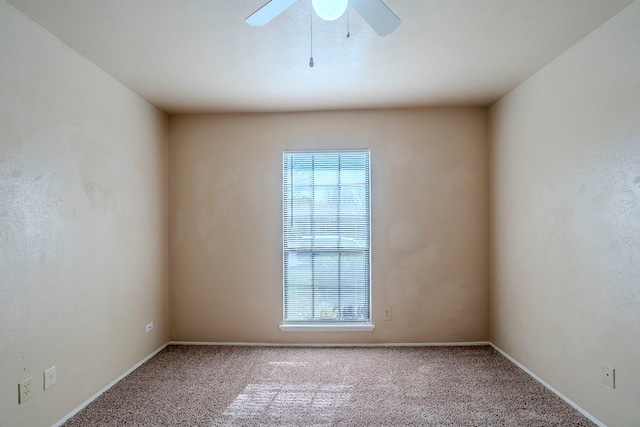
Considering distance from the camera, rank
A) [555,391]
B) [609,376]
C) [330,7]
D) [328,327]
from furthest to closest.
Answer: [328,327] → [555,391] → [609,376] → [330,7]

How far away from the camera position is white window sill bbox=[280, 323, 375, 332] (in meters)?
3.82

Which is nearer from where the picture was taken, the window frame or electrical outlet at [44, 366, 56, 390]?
electrical outlet at [44, 366, 56, 390]

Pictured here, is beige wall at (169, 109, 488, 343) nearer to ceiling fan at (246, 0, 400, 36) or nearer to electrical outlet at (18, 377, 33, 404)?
electrical outlet at (18, 377, 33, 404)

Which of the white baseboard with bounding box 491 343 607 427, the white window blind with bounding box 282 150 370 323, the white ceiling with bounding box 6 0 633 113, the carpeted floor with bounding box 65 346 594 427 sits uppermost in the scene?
the white ceiling with bounding box 6 0 633 113

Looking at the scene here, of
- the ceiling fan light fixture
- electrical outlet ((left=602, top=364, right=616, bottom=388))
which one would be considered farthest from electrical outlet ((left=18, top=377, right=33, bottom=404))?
electrical outlet ((left=602, top=364, right=616, bottom=388))

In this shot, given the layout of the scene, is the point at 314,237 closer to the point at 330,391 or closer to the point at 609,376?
the point at 330,391

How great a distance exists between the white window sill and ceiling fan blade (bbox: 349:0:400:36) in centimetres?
289

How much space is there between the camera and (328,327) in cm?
383

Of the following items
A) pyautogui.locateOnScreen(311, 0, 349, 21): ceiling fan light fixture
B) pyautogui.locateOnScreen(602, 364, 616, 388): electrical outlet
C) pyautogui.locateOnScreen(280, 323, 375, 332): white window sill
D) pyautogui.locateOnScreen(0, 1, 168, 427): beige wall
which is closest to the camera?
pyautogui.locateOnScreen(311, 0, 349, 21): ceiling fan light fixture

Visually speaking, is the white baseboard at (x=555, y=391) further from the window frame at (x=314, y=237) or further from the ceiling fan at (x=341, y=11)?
the ceiling fan at (x=341, y=11)

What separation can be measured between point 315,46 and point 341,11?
99 cm

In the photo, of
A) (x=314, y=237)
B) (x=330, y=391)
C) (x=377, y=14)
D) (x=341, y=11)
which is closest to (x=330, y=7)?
(x=341, y=11)

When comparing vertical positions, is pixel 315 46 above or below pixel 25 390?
above

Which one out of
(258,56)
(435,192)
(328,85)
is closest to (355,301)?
(435,192)
